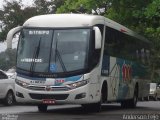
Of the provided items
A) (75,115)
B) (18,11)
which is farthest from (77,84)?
(18,11)

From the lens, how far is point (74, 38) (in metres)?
18.1

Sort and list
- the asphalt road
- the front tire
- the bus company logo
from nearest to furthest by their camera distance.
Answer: the asphalt road → the front tire → the bus company logo

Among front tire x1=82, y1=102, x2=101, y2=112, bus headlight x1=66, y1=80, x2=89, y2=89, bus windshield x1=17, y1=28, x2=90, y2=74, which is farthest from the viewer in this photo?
front tire x1=82, y1=102, x2=101, y2=112

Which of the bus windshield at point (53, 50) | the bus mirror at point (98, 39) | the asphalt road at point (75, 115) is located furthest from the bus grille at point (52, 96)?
the bus mirror at point (98, 39)

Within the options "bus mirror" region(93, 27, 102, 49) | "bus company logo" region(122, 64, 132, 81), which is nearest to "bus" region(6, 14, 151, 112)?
"bus mirror" region(93, 27, 102, 49)

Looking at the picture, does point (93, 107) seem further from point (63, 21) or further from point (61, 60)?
point (63, 21)

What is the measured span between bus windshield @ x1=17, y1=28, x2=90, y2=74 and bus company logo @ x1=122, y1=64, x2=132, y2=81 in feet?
16.4

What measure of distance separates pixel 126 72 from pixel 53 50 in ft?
19.8

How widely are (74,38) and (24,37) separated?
1755 mm

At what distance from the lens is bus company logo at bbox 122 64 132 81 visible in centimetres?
2275

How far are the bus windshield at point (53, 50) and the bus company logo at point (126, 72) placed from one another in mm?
4987

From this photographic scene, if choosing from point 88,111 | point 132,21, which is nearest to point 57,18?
point 88,111

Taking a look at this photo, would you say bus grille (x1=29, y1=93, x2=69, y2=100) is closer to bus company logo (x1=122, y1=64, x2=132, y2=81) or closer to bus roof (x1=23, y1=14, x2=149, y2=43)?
bus roof (x1=23, y1=14, x2=149, y2=43)

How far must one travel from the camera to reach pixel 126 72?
2327 centimetres
